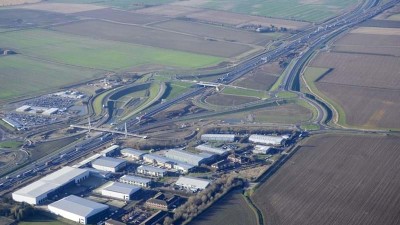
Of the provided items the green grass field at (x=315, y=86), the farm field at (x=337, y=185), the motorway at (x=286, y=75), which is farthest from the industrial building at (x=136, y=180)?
the green grass field at (x=315, y=86)

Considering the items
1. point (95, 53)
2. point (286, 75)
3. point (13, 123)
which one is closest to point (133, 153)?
point (13, 123)

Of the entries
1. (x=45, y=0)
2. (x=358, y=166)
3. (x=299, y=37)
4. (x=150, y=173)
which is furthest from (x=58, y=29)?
(x=358, y=166)

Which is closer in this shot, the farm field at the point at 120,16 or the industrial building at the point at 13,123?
the industrial building at the point at 13,123

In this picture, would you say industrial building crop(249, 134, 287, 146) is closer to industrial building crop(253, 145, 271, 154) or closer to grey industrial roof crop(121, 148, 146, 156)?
industrial building crop(253, 145, 271, 154)

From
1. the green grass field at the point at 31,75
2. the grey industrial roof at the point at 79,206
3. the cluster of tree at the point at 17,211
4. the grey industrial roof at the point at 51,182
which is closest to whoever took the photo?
the grey industrial roof at the point at 79,206

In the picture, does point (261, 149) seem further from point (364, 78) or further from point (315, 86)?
point (364, 78)

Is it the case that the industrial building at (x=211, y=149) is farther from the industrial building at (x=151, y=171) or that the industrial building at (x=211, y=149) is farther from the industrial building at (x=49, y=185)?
the industrial building at (x=49, y=185)
